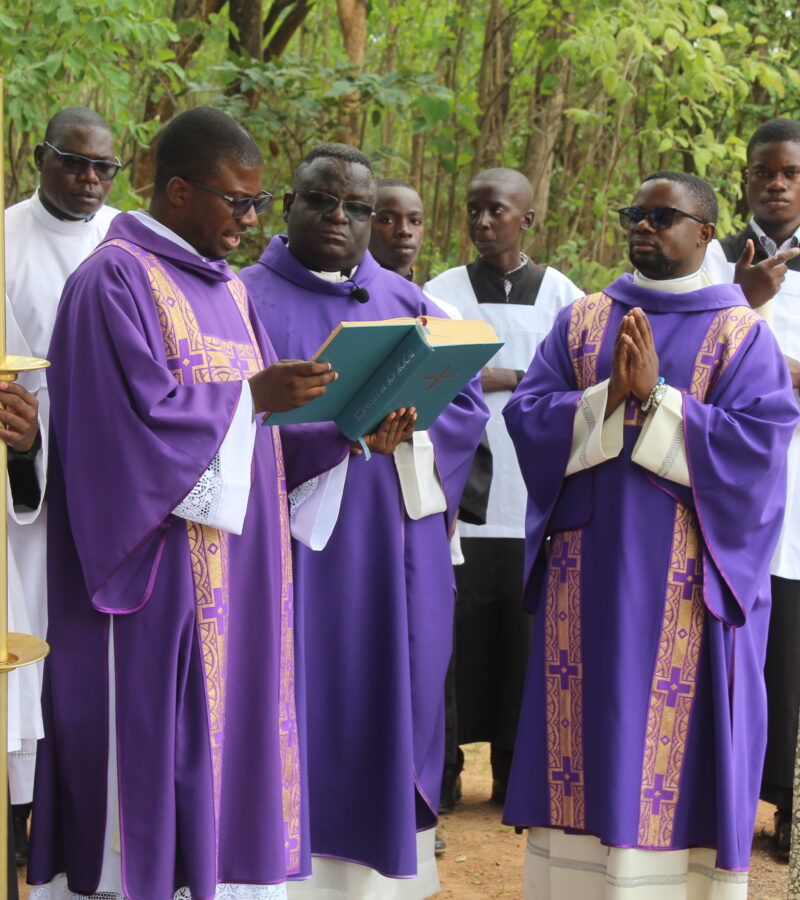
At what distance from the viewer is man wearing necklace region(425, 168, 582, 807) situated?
621cm

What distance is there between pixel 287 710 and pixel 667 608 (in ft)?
4.39

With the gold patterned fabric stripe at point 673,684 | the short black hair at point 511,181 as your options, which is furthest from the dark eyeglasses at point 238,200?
the short black hair at point 511,181

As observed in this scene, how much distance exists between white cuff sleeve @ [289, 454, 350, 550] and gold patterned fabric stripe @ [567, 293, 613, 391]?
3.32ft

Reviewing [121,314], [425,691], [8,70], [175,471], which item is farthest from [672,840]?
[8,70]

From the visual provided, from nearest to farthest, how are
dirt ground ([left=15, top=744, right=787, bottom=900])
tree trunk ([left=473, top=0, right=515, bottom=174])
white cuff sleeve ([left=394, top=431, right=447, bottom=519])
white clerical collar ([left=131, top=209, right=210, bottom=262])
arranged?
white clerical collar ([left=131, top=209, right=210, bottom=262]), white cuff sleeve ([left=394, top=431, right=447, bottom=519]), dirt ground ([left=15, top=744, right=787, bottom=900]), tree trunk ([left=473, top=0, right=515, bottom=174])

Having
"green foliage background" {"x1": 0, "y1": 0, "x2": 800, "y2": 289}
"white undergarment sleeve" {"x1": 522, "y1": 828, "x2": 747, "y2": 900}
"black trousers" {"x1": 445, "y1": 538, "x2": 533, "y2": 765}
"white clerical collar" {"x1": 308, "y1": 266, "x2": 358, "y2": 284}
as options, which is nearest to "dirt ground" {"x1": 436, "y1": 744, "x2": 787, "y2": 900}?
"black trousers" {"x1": 445, "y1": 538, "x2": 533, "y2": 765}

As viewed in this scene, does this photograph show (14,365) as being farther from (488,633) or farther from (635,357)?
(488,633)

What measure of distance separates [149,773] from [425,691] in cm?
147

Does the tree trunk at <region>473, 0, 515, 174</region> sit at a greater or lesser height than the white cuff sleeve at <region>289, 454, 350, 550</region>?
greater

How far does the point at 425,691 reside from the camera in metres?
4.84

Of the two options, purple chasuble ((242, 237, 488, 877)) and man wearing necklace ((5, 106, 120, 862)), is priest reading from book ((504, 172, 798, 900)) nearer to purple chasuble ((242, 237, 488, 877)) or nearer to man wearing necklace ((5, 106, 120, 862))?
purple chasuble ((242, 237, 488, 877))

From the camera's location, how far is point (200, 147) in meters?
3.87

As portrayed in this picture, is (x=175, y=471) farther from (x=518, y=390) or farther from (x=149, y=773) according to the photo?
(x=518, y=390)

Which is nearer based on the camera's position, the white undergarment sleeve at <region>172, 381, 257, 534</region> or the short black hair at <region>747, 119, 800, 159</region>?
the white undergarment sleeve at <region>172, 381, 257, 534</region>
